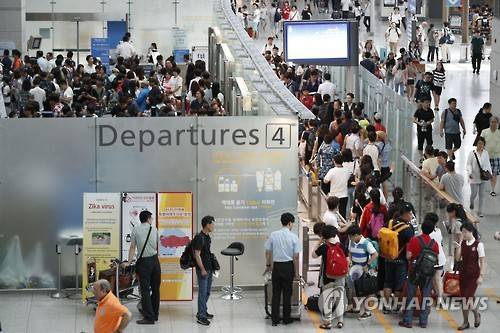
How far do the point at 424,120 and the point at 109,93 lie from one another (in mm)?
6098

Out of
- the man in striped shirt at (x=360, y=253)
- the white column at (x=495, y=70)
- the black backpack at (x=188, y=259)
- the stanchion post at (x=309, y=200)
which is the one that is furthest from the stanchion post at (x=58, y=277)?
the white column at (x=495, y=70)

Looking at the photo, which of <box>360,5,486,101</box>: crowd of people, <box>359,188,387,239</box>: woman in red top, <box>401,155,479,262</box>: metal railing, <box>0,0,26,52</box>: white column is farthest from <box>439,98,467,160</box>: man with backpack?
<box>0,0,26,52</box>: white column

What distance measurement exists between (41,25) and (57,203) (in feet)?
68.2

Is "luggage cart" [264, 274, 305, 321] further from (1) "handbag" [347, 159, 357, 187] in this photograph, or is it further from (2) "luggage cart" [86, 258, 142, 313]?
(1) "handbag" [347, 159, 357, 187]

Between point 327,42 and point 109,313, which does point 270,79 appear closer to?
point 109,313

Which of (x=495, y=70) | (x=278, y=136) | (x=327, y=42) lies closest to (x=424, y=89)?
(x=327, y=42)

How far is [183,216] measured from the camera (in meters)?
16.3

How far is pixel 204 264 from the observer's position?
15383mm

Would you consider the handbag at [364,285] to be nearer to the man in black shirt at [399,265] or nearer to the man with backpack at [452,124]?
the man in black shirt at [399,265]

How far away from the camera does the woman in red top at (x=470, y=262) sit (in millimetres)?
14938

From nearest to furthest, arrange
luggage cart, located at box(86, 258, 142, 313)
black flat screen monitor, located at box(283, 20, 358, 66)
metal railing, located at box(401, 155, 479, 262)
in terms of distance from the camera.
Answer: luggage cart, located at box(86, 258, 142, 313)
metal railing, located at box(401, 155, 479, 262)
black flat screen monitor, located at box(283, 20, 358, 66)

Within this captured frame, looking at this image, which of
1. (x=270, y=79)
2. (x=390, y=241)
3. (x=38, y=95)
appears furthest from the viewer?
(x=38, y=95)

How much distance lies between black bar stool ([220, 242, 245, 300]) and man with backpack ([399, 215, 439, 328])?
207 cm

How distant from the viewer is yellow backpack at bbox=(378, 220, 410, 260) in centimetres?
1551
